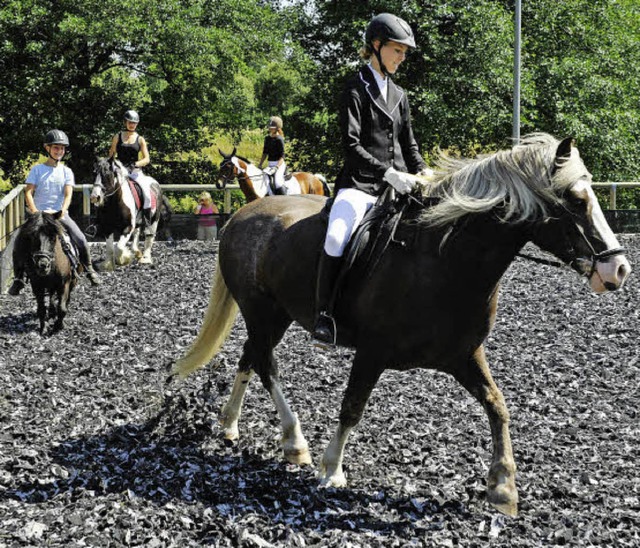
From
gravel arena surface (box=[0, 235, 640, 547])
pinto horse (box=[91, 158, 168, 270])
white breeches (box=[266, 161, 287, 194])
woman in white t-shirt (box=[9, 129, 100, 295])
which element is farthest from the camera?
white breeches (box=[266, 161, 287, 194])

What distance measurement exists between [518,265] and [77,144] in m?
15.8

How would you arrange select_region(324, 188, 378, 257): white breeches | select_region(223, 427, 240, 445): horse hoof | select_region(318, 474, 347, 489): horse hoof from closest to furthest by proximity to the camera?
1. select_region(318, 474, 347, 489): horse hoof
2. select_region(324, 188, 378, 257): white breeches
3. select_region(223, 427, 240, 445): horse hoof

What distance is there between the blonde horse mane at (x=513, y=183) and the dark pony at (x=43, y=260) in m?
6.45

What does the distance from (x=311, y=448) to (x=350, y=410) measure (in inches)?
39.5

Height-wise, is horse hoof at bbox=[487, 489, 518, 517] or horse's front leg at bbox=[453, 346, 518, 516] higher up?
horse's front leg at bbox=[453, 346, 518, 516]

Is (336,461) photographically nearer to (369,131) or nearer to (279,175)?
(369,131)

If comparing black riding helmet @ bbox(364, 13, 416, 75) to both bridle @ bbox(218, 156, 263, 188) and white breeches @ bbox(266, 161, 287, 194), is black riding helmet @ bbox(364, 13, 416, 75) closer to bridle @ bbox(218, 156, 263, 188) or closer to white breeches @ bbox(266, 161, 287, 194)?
bridle @ bbox(218, 156, 263, 188)

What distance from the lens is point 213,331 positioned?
22.2ft

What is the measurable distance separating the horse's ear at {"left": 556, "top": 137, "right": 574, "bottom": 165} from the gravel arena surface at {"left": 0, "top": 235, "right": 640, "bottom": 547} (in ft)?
6.43

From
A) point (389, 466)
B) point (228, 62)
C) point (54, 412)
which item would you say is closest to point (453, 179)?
point (389, 466)

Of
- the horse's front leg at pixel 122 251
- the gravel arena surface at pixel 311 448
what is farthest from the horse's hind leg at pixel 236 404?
the horse's front leg at pixel 122 251

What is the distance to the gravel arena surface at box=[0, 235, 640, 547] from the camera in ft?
15.4

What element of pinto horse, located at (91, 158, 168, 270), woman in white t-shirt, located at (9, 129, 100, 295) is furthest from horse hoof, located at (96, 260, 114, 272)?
woman in white t-shirt, located at (9, 129, 100, 295)

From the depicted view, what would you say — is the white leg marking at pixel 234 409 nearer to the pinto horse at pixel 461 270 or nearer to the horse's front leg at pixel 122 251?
the pinto horse at pixel 461 270
